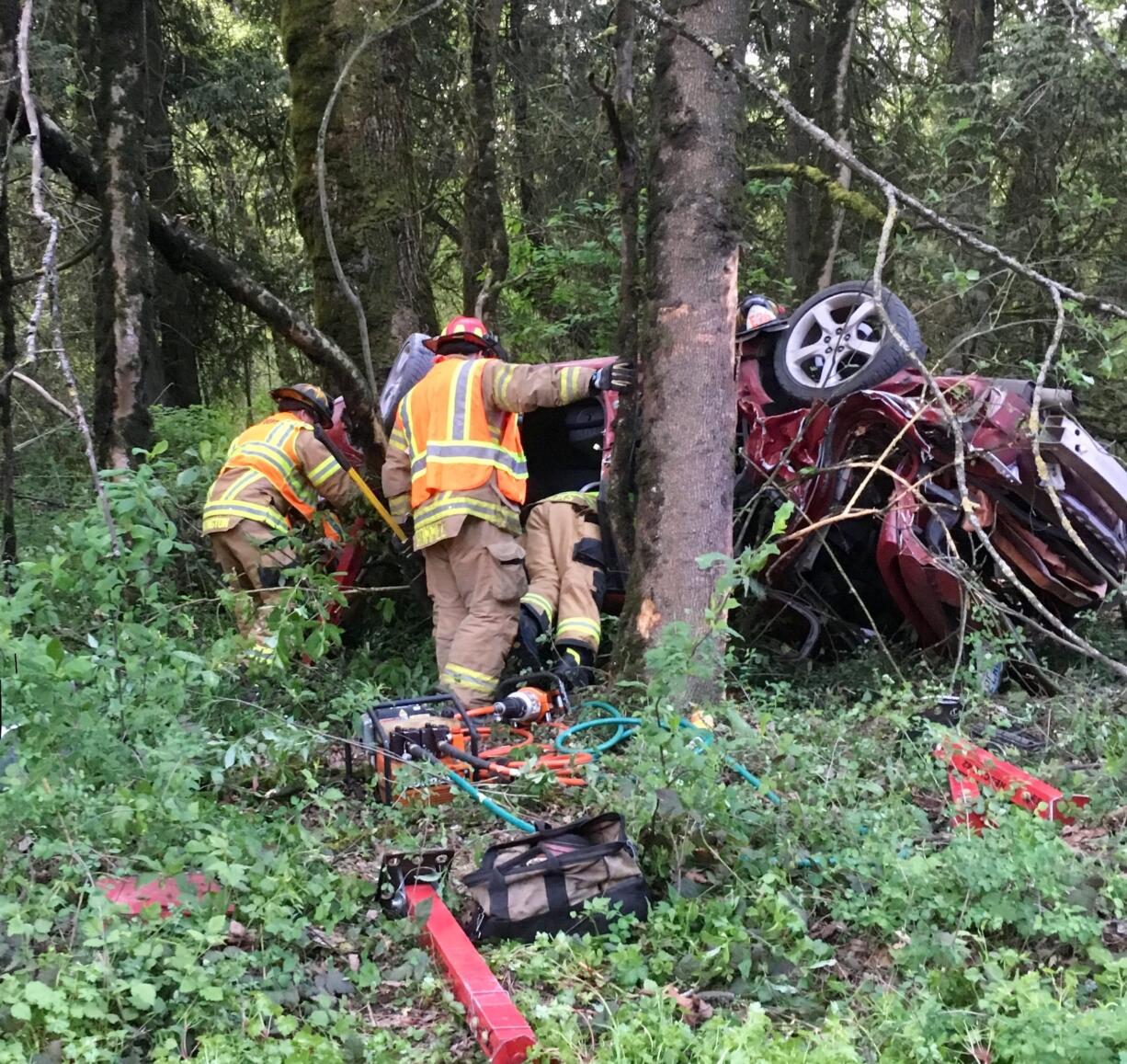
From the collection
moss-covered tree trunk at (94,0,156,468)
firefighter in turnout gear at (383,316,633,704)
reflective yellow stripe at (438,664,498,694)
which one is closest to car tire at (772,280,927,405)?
firefighter in turnout gear at (383,316,633,704)

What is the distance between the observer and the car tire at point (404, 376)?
6230 millimetres

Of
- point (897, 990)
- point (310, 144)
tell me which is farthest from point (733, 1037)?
point (310, 144)

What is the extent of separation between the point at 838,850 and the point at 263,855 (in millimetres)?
1684

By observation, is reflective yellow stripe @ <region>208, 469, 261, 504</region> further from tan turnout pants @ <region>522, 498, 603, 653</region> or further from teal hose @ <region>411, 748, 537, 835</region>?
teal hose @ <region>411, 748, 537, 835</region>

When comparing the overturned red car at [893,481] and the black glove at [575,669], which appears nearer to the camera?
the overturned red car at [893,481]

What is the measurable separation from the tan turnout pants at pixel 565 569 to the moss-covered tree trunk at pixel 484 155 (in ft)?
8.62

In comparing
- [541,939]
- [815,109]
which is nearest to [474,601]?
[541,939]

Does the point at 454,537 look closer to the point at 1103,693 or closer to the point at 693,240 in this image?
the point at 693,240

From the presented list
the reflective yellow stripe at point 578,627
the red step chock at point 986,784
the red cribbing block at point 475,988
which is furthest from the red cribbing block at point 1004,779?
the reflective yellow stripe at point 578,627

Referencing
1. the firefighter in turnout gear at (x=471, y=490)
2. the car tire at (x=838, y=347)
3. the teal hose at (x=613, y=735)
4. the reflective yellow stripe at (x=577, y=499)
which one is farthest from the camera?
the reflective yellow stripe at (x=577, y=499)

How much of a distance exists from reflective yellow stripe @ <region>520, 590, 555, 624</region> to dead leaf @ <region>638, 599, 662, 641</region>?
987mm

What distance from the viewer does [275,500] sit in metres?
6.20

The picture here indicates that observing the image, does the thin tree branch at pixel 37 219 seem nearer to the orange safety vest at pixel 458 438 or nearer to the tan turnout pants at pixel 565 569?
the orange safety vest at pixel 458 438

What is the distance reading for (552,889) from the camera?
2889 mm
